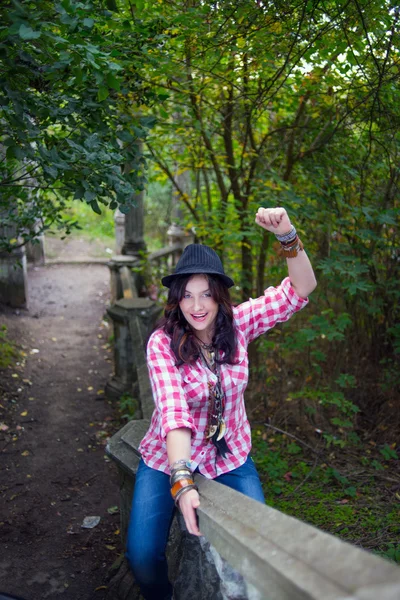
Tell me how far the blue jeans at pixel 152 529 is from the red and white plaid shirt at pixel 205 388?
0.26 ft

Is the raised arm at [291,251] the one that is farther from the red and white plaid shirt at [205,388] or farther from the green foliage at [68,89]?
the green foliage at [68,89]

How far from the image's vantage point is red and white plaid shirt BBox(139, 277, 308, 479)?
7.38ft

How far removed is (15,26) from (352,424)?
12.3ft

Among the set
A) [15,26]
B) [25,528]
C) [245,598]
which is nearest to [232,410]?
[245,598]

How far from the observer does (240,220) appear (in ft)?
15.1

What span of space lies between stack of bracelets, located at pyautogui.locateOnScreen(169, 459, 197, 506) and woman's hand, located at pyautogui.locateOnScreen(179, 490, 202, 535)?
2cm

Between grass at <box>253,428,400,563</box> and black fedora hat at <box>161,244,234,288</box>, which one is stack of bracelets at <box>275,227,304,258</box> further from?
grass at <box>253,428,400,563</box>

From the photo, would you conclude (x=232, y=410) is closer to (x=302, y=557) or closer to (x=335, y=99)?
(x=302, y=557)

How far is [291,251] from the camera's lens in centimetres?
241

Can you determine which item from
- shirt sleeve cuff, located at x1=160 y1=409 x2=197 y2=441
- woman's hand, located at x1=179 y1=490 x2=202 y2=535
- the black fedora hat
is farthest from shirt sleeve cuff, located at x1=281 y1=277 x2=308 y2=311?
woman's hand, located at x1=179 y1=490 x2=202 y2=535

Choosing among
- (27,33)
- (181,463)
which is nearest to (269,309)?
(181,463)

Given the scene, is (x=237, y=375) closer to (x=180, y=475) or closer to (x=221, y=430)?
(x=221, y=430)

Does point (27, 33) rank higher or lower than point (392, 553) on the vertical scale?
higher

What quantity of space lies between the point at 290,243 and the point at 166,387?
2.78ft
